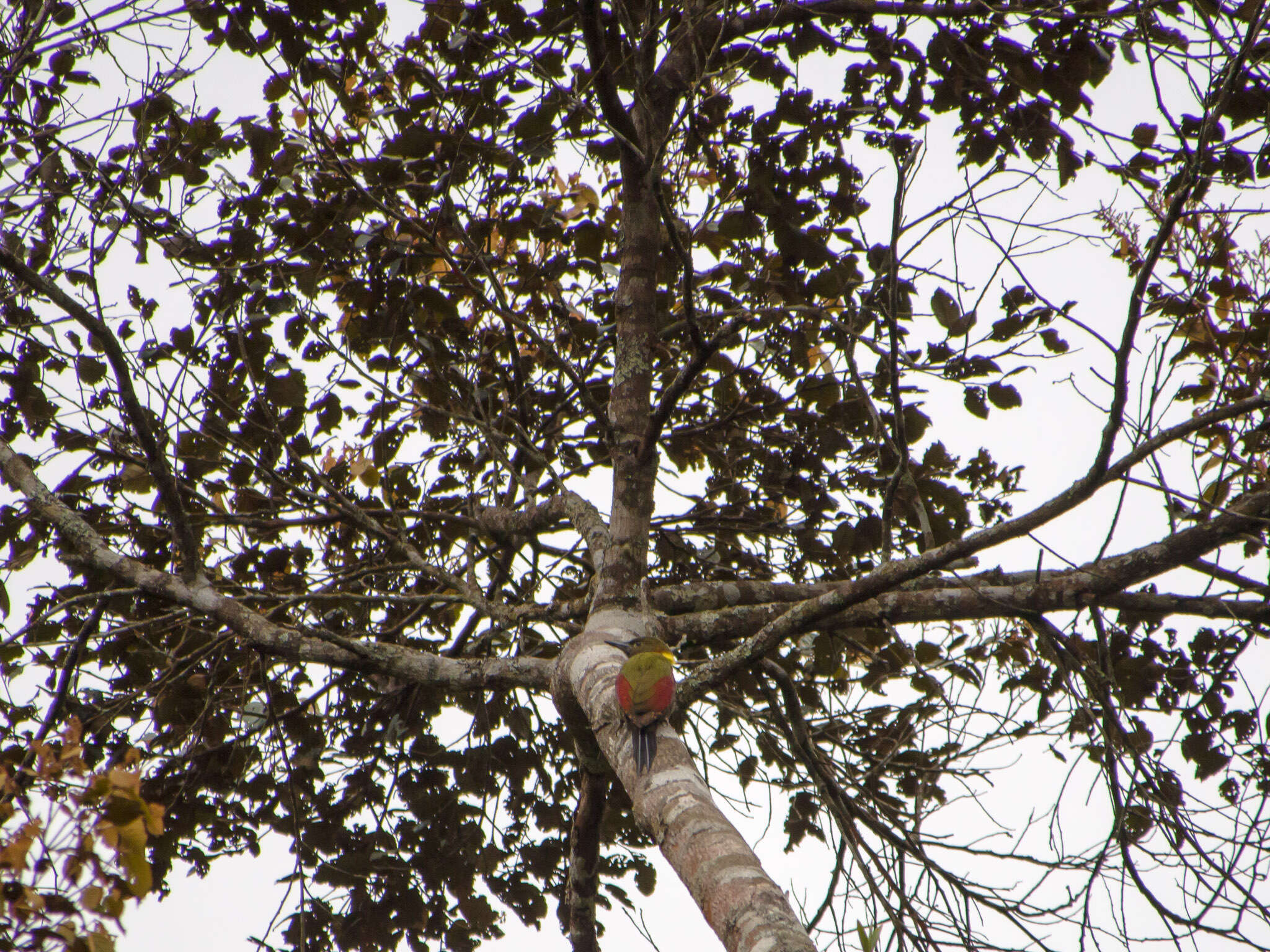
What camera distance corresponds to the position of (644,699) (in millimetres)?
2287

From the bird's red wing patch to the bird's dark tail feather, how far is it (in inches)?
2.0

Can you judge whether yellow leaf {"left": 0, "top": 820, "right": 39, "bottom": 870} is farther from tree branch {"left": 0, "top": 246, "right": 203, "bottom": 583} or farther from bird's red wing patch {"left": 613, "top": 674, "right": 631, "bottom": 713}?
tree branch {"left": 0, "top": 246, "right": 203, "bottom": 583}

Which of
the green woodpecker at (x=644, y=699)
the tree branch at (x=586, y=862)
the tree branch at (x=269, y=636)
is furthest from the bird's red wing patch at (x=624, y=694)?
the tree branch at (x=586, y=862)

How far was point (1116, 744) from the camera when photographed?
288 centimetres

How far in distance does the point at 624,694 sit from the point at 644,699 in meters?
0.06

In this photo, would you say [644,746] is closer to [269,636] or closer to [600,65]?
[269,636]

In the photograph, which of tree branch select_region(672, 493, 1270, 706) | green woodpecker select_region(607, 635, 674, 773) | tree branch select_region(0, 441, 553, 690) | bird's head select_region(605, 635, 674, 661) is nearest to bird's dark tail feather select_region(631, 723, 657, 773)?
green woodpecker select_region(607, 635, 674, 773)

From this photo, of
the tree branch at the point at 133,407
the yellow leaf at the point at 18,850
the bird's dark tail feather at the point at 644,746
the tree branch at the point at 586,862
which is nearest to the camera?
the yellow leaf at the point at 18,850

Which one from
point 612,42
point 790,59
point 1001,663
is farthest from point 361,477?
point 1001,663

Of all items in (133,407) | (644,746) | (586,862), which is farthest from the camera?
(586,862)

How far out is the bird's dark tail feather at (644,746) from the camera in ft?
7.34

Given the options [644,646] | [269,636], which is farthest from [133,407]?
[644,646]

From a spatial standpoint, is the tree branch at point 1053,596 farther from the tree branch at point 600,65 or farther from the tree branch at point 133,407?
the tree branch at point 133,407

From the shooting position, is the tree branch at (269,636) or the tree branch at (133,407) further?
the tree branch at (269,636)
